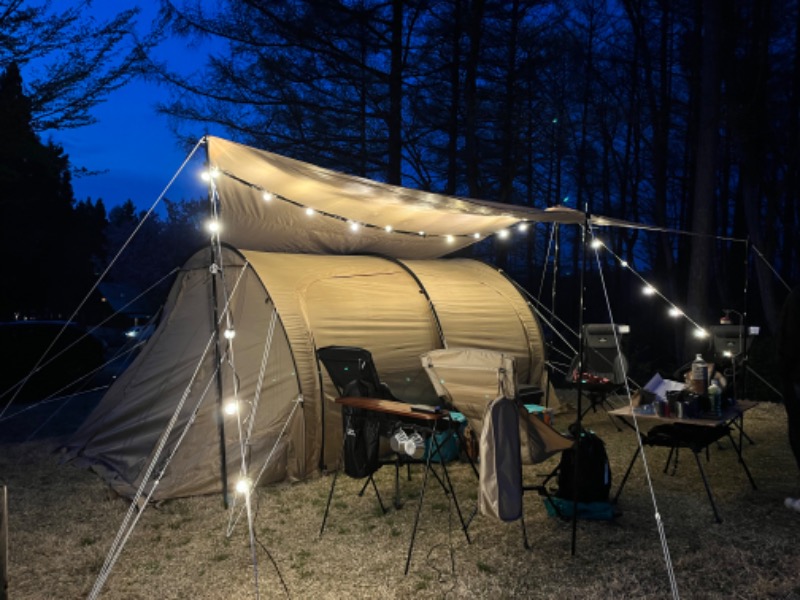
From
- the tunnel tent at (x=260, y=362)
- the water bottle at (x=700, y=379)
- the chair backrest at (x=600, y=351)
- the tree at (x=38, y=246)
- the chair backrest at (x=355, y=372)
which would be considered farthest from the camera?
the tree at (x=38, y=246)

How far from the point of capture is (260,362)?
5754mm

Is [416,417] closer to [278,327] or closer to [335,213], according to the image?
[278,327]

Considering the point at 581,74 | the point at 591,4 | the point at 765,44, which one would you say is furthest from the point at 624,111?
the point at 765,44

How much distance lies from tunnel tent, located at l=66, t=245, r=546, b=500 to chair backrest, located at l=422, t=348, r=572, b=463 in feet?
5.18

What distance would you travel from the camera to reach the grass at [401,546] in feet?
11.6

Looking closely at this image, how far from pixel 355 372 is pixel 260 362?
134 centimetres

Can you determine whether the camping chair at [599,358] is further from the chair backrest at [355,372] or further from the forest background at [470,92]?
the chair backrest at [355,372]

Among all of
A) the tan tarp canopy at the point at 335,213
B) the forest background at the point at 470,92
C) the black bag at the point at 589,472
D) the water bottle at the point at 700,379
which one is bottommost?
the black bag at the point at 589,472

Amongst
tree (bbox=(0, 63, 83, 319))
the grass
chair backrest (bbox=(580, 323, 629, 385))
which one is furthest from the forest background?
tree (bbox=(0, 63, 83, 319))

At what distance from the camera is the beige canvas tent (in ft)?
17.0

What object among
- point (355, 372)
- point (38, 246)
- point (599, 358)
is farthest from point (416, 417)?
point (38, 246)

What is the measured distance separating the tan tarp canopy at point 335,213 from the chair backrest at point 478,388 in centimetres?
130

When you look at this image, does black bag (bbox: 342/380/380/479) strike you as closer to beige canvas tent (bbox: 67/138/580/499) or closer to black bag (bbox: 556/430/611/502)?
beige canvas tent (bbox: 67/138/580/499)

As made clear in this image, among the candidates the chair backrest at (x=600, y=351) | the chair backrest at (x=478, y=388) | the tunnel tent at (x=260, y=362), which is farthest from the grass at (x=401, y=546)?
the chair backrest at (x=600, y=351)
